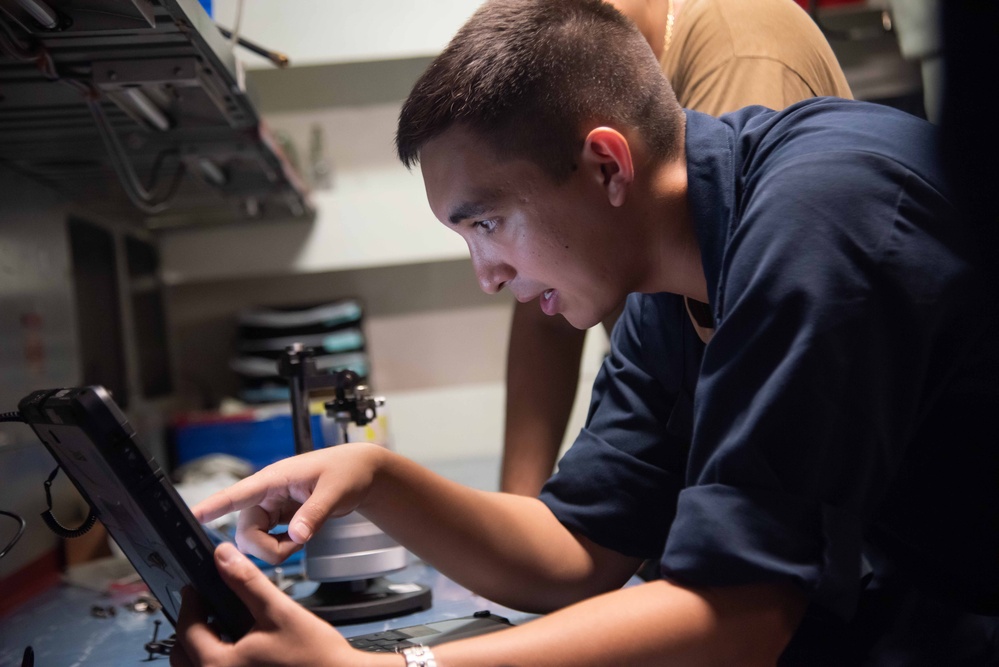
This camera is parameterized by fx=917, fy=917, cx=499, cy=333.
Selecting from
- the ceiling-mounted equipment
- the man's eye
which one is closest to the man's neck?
the man's eye

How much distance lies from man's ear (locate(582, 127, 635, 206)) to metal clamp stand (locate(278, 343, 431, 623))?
530 millimetres

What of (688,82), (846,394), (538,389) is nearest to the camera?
(846,394)

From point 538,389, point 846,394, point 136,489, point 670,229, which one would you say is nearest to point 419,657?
point 136,489

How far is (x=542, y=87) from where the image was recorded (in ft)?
2.87

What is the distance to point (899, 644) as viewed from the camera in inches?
30.9

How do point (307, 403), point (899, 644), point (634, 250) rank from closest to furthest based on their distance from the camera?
point (899, 644), point (634, 250), point (307, 403)

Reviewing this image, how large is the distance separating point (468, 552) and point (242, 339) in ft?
7.66

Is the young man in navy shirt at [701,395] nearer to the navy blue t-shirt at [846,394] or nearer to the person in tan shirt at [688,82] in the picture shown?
the navy blue t-shirt at [846,394]

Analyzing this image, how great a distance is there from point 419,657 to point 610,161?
467 mm

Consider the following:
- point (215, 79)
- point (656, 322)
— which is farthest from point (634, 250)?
point (215, 79)

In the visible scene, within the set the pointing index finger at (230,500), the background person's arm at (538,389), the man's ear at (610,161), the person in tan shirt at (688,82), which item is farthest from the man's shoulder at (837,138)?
the background person's arm at (538,389)

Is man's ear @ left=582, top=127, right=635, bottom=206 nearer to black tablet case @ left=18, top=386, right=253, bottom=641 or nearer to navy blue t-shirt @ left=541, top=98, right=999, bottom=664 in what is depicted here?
navy blue t-shirt @ left=541, top=98, right=999, bottom=664

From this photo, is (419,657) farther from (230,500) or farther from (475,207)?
(475,207)

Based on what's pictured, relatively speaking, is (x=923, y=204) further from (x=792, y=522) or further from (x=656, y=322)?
(x=656, y=322)
